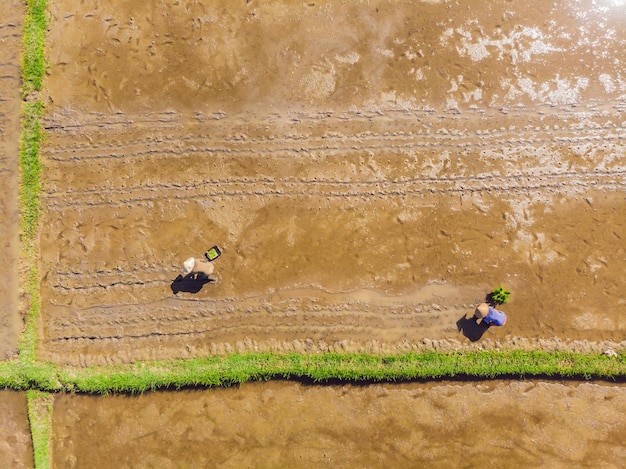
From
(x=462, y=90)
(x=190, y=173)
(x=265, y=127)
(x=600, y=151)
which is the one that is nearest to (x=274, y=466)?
(x=190, y=173)

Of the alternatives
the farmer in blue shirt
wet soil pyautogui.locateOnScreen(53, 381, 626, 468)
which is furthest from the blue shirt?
wet soil pyautogui.locateOnScreen(53, 381, 626, 468)

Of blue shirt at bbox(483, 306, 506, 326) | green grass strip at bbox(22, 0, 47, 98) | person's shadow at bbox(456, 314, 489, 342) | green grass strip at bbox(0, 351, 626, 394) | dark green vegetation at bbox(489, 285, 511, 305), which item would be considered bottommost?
green grass strip at bbox(0, 351, 626, 394)

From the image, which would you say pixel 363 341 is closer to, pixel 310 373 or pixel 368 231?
pixel 310 373

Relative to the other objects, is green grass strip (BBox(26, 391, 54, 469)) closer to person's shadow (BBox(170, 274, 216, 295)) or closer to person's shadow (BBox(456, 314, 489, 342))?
person's shadow (BBox(170, 274, 216, 295))

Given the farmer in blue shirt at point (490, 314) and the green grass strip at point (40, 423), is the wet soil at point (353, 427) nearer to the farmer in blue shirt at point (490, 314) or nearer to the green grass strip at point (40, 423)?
the green grass strip at point (40, 423)

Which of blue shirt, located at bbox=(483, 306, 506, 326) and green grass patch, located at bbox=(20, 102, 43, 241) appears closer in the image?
blue shirt, located at bbox=(483, 306, 506, 326)

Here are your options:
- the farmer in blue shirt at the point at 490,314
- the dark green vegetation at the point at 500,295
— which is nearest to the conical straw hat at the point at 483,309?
the farmer in blue shirt at the point at 490,314
